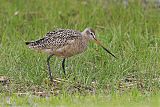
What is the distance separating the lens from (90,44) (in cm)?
1248

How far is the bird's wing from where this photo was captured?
11242mm

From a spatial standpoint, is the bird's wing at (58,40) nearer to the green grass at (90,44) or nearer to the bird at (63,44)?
the bird at (63,44)

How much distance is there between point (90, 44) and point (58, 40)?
4.28ft

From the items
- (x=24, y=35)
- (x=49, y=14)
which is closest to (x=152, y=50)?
(x=24, y=35)

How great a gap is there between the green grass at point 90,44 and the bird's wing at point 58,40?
267 millimetres

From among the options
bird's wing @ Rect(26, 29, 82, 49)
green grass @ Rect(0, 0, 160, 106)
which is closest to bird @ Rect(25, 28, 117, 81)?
bird's wing @ Rect(26, 29, 82, 49)

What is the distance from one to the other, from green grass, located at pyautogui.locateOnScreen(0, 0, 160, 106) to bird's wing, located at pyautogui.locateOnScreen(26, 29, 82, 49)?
0.27 metres

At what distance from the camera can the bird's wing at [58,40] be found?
1124 centimetres

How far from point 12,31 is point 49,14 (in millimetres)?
1283

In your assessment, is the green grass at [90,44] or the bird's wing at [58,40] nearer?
the green grass at [90,44]

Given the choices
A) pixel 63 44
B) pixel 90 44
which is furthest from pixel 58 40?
pixel 90 44

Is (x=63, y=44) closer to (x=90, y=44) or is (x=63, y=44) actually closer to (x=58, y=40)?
(x=58, y=40)

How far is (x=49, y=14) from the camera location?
49.3 ft

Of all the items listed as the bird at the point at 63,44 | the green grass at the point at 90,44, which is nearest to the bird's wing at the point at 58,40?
the bird at the point at 63,44
